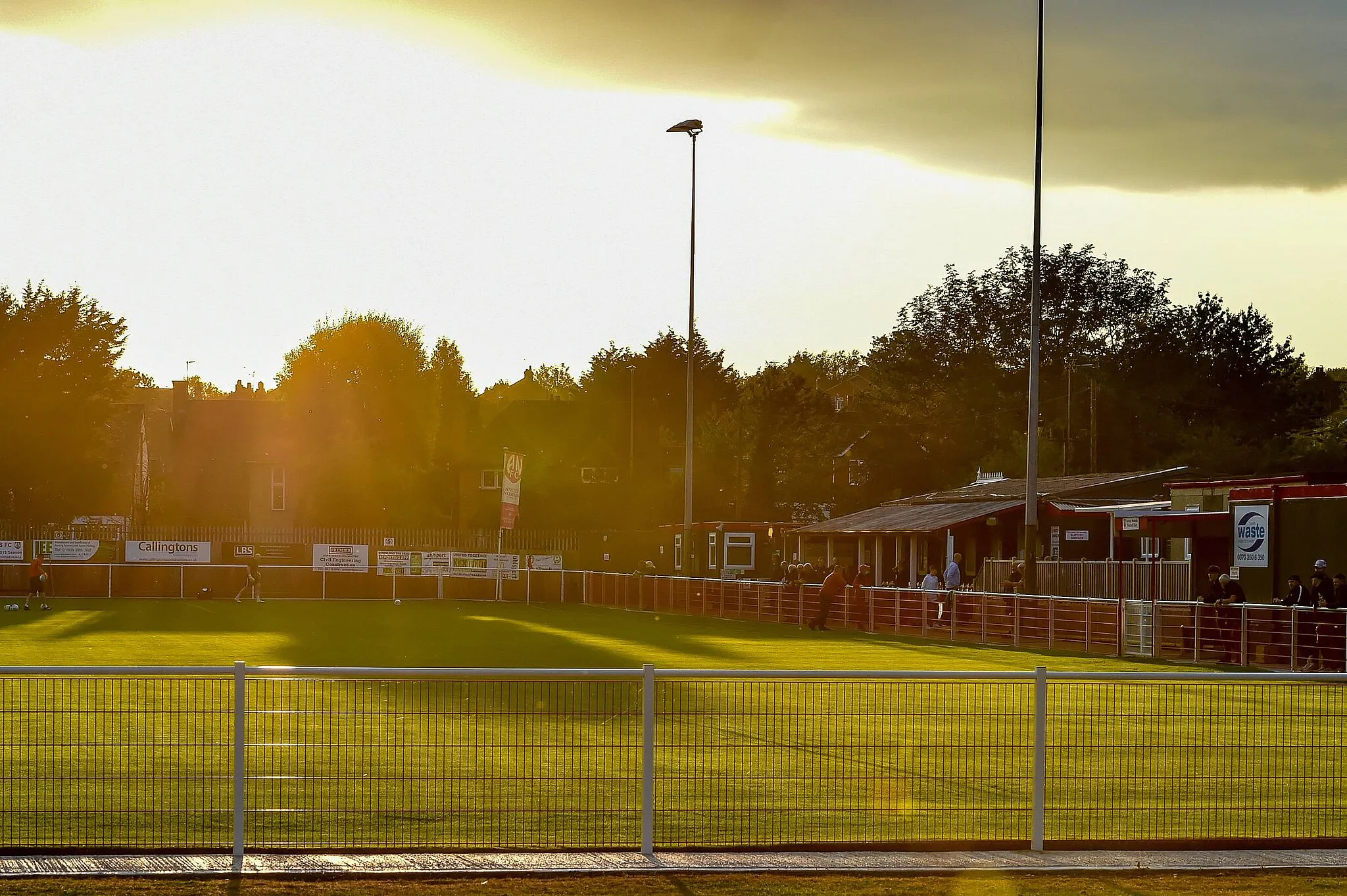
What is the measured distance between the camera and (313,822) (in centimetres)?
1084

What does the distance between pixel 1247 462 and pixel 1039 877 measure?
6876 cm

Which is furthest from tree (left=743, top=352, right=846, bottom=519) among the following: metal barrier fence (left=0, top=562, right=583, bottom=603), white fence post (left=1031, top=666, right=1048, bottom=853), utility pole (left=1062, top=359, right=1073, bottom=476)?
white fence post (left=1031, top=666, right=1048, bottom=853)

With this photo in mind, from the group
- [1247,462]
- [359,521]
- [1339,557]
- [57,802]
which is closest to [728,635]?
[1339,557]

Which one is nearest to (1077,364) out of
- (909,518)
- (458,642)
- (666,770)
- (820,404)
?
(820,404)

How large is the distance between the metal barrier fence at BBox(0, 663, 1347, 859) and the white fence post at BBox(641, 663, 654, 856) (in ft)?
0.06

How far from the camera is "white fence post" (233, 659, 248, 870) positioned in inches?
356

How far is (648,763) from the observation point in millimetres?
9422

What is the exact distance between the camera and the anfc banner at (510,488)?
47312 mm

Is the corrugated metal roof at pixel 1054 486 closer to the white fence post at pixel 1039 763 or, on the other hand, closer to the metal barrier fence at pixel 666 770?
Answer: the metal barrier fence at pixel 666 770

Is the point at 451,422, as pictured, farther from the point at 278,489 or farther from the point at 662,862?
the point at 662,862

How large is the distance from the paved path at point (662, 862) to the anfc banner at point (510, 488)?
37.8 metres

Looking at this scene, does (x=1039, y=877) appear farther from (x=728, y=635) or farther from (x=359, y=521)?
(x=359, y=521)

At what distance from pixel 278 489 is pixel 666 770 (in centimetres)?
8103

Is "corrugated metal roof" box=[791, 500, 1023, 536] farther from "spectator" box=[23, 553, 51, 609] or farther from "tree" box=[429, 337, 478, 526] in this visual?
"tree" box=[429, 337, 478, 526]
